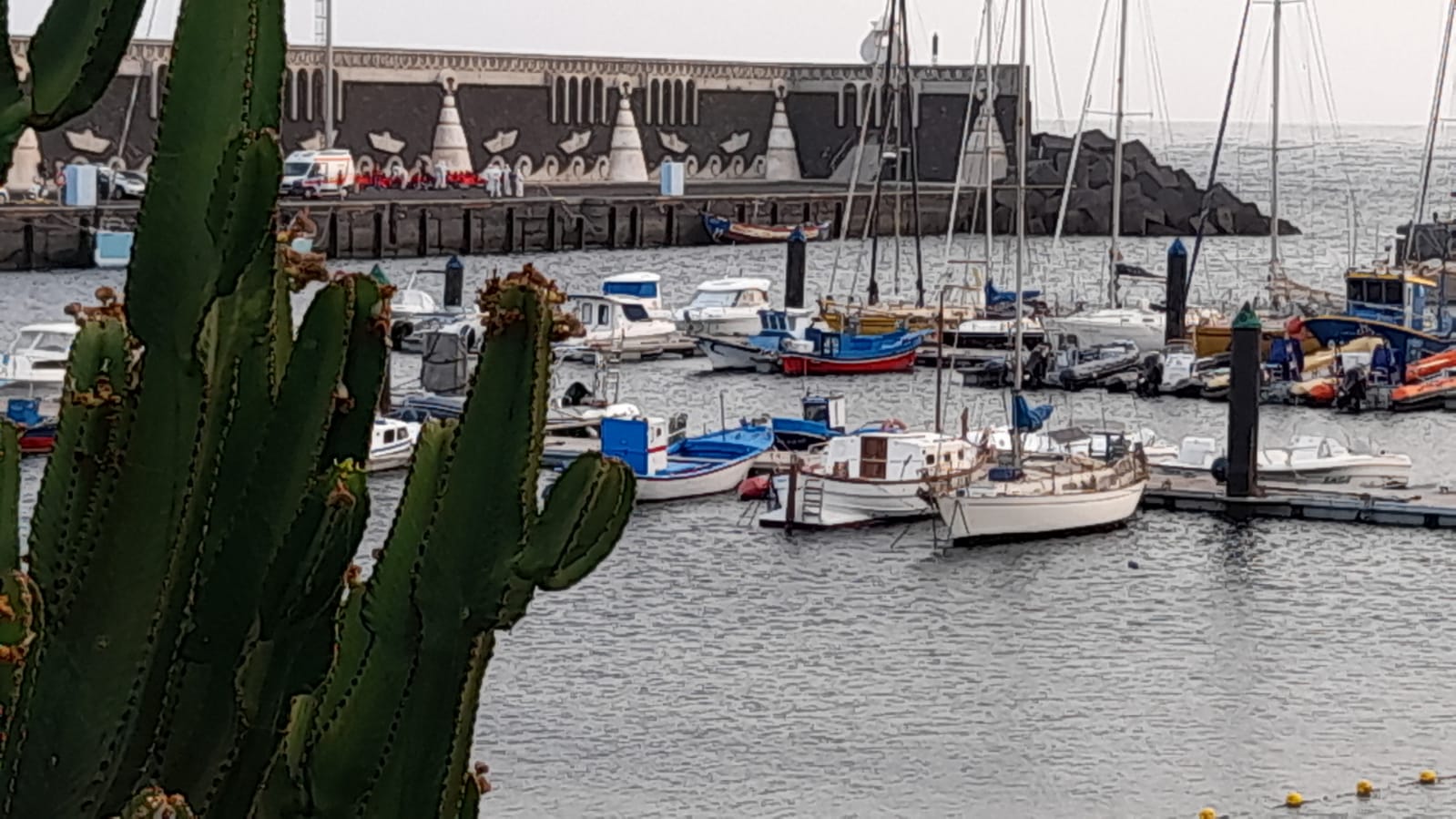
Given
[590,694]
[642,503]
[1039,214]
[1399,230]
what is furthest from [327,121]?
[590,694]

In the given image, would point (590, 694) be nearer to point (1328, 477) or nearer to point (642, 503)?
point (642, 503)

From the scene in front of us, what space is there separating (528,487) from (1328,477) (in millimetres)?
27923

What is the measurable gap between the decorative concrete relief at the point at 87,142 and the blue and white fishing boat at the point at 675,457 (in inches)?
1972

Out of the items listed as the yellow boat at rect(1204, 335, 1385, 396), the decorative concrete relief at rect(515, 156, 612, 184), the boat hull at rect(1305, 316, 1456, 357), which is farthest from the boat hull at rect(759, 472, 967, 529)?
the decorative concrete relief at rect(515, 156, 612, 184)

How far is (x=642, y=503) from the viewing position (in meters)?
31.2

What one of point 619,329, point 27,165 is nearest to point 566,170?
point 27,165

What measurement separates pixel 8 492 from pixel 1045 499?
22.8m

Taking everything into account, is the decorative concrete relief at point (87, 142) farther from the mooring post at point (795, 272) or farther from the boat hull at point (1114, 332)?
the boat hull at point (1114, 332)

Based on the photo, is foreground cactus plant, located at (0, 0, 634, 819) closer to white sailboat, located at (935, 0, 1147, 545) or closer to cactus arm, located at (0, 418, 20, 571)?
cactus arm, located at (0, 418, 20, 571)

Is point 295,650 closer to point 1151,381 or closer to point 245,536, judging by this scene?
point 245,536

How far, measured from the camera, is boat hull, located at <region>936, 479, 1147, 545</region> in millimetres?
28172

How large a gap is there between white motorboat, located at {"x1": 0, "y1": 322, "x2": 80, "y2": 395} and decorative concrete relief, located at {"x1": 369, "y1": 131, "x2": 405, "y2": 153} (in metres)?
49.9

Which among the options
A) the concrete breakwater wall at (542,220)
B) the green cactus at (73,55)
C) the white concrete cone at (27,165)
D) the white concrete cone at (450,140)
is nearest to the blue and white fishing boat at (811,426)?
the concrete breakwater wall at (542,220)

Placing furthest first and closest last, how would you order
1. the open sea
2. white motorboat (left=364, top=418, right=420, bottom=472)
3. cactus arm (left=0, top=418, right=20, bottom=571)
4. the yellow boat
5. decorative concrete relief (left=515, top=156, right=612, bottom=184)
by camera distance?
decorative concrete relief (left=515, top=156, right=612, bottom=184)
the yellow boat
white motorboat (left=364, top=418, right=420, bottom=472)
the open sea
cactus arm (left=0, top=418, right=20, bottom=571)
